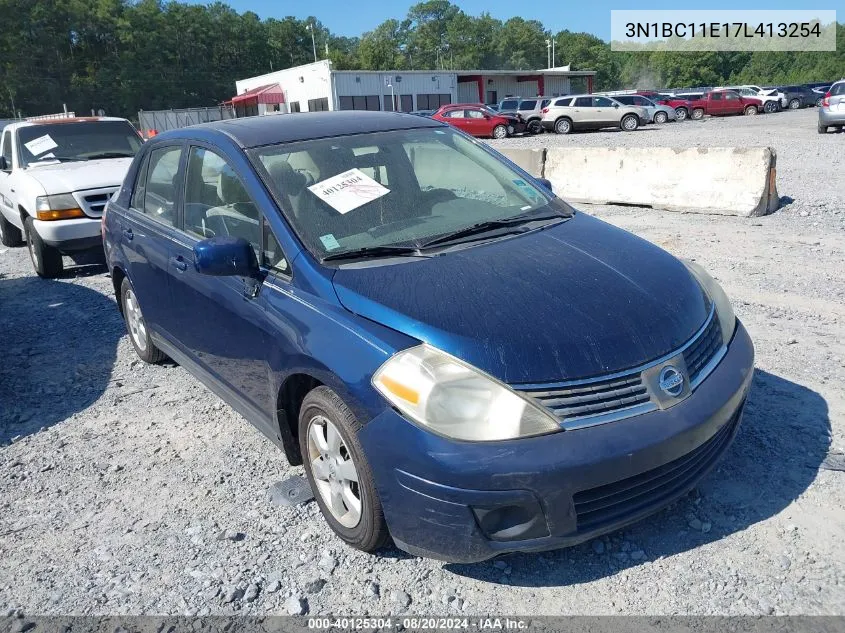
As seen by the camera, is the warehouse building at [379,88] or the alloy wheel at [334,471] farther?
the warehouse building at [379,88]

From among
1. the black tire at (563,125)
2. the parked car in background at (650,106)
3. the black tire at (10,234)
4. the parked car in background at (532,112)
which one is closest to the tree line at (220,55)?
the parked car in background at (650,106)

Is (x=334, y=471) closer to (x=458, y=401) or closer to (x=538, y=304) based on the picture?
(x=458, y=401)

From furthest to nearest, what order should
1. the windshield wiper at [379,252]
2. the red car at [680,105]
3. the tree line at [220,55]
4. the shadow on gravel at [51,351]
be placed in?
the tree line at [220,55] → the red car at [680,105] → the shadow on gravel at [51,351] → the windshield wiper at [379,252]

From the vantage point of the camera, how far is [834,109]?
67.1 ft

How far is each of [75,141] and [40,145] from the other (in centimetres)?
41

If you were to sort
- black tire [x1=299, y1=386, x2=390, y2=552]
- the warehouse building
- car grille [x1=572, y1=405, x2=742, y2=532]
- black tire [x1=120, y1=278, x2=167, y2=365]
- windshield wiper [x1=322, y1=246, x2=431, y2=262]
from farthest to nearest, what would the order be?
1. the warehouse building
2. black tire [x1=120, y1=278, x2=167, y2=365]
3. windshield wiper [x1=322, y1=246, x2=431, y2=262]
4. black tire [x1=299, y1=386, x2=390, y2=552]
5. car grille [x1=572, y1=405, x2=742, y2=532]

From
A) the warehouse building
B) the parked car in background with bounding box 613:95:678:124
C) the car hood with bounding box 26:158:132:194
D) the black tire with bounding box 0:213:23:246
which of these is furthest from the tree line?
the car hood with bounding box 26:158:132:194

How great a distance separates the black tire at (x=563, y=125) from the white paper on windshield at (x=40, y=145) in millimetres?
26915

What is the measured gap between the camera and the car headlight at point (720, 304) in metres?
3.06

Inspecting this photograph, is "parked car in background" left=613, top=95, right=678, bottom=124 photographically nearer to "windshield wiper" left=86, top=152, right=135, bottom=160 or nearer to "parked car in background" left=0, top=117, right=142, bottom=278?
"windshield wiper" left=86, top=152, right=135, bottom=160

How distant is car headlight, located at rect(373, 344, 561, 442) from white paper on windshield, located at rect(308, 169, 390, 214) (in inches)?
43.5

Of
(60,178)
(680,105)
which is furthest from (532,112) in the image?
(60,178)

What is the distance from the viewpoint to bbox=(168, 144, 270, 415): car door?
3.26m

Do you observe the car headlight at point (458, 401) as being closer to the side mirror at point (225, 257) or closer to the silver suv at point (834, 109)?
the side mirror at point (225, 257)
